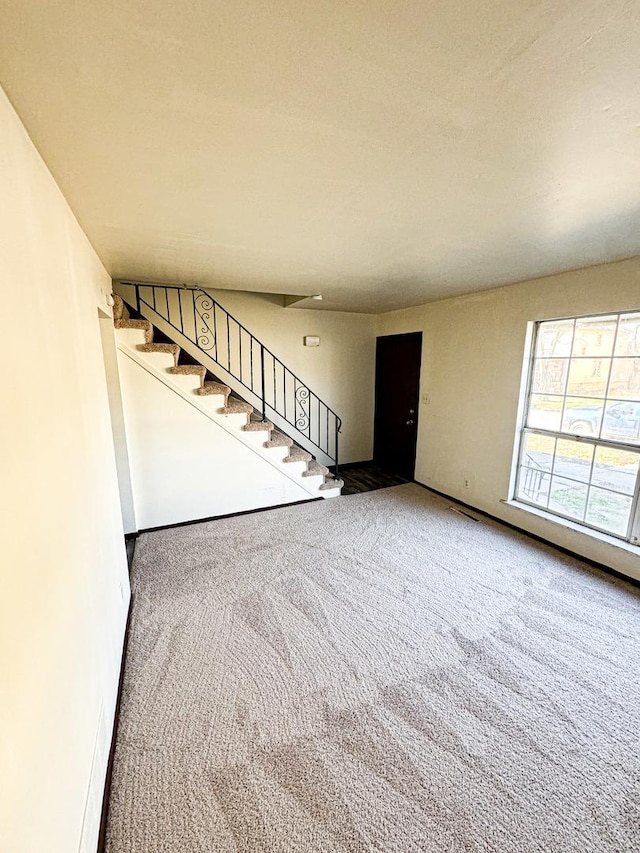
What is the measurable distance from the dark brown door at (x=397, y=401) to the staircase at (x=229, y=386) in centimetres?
84

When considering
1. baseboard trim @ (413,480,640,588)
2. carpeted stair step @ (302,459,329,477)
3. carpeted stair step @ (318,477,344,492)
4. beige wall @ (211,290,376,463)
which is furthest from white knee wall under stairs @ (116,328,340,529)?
baseboard trim @ (413,480,640,588)

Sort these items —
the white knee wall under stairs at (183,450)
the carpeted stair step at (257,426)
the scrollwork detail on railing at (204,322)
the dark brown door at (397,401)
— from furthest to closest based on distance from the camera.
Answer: the dark brown door at (397,401), the scrollwork detail on railing at (204,322), the carpeted stair step at (257,426), the white knee wall under stairs at (183,450)

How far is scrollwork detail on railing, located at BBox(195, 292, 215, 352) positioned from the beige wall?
0.16 m

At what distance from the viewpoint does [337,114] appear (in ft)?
3.57

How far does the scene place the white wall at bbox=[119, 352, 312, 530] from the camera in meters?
3.38

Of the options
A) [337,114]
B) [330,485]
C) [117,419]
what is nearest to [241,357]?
[117,419]

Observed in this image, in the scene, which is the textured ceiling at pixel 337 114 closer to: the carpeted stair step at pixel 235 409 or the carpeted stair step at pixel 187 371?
the carpeted stair step at pixel 187 371

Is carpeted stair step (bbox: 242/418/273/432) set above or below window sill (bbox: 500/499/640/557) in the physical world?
above

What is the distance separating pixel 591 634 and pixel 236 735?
2.24m

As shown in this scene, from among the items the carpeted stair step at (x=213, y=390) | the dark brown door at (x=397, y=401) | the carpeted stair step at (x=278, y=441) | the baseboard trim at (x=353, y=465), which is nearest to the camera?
the carpeted stair step at (x=213, y=390)

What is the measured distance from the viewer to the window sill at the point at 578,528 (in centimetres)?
276

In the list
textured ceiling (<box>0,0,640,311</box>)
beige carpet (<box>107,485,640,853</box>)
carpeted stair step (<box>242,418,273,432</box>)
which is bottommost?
beige carpet (<box>107,485,640,853</box>)

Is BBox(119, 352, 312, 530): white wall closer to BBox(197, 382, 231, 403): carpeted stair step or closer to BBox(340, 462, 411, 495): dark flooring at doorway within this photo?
BBox(197, 382, 231, 403): carpeted stair step

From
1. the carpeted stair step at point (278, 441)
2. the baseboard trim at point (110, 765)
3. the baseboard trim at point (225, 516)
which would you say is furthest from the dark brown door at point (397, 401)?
the baseboard trim at point (110, 765)
